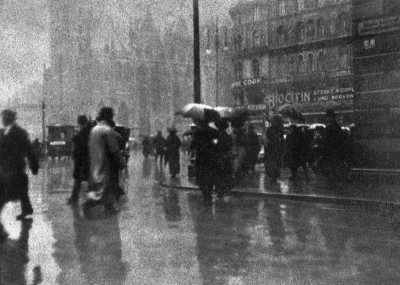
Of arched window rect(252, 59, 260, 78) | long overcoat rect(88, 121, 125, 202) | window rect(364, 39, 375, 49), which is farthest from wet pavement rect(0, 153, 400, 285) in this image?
arched window rect(252, 59, 260, 78)

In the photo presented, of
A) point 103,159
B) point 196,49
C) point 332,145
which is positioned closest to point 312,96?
point 196,49

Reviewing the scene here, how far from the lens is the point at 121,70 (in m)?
96.4

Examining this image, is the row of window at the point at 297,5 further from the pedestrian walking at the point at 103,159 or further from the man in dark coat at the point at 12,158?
the man in dark coat at the point at 12,158

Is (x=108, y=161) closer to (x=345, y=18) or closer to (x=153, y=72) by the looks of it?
(x=345, y=18)

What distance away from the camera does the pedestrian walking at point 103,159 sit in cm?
1038

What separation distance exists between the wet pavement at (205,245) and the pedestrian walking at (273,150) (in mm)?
4836

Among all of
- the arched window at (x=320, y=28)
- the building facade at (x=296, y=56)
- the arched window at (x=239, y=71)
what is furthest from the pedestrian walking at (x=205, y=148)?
the arched window at (x=239, y=71)

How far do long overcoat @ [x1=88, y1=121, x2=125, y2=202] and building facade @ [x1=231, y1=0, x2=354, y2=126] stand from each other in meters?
36.4

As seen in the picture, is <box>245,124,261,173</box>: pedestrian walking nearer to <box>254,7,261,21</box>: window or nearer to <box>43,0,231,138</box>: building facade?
<box>254,7,261,21</box>: window

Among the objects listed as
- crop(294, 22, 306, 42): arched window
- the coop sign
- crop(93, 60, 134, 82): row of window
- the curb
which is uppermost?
crop(93, 60, 134, 82): row of window

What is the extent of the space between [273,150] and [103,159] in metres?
7.38

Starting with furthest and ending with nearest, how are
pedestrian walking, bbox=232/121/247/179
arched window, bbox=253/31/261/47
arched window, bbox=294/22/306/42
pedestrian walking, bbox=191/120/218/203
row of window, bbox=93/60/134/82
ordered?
row of window, bbox=93/60/134/82
arched window, bbox=253/31/261/47
arched window, bbox=294/22/306/42
pedestrian walking, bbox=232/121/247/179
pedestrian walking, bbox=191/120/218/203

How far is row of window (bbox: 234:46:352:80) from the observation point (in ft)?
156

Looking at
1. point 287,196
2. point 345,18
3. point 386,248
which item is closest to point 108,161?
point 287,196
